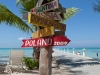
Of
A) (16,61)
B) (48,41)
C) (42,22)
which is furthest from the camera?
(16,61)

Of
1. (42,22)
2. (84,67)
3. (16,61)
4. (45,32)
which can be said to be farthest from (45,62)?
(84,67)

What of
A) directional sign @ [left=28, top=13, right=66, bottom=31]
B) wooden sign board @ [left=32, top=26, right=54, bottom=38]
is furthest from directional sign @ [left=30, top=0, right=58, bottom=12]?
wooden sign board @ [left=32, top=26, right=54, bottom=38]

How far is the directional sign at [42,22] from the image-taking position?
12.3 ft

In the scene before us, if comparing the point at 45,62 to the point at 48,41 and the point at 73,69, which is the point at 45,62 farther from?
the point at 73,69

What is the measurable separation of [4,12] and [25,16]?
6.68 meters

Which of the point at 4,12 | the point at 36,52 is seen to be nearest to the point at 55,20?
the point at 4,12

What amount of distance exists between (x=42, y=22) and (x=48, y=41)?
0.43 metres

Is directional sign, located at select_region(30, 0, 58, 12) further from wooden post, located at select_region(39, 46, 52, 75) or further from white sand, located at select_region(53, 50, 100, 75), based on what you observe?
white sand, located at select_region(53, 50, 100, 75)

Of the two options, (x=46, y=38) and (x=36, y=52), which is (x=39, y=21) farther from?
(x=36, y=52)

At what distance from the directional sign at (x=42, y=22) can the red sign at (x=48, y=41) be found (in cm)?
28

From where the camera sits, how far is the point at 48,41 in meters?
4.14

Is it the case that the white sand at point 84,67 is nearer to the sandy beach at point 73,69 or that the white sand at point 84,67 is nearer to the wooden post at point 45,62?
the sandy beach at point 73,69

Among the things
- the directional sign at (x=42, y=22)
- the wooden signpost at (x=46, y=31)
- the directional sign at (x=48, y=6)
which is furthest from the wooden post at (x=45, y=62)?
the directional sign at (x=48, y=6)

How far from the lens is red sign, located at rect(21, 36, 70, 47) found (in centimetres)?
384
